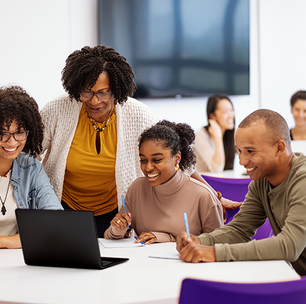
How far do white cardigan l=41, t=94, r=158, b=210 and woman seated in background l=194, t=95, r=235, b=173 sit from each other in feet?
5.58

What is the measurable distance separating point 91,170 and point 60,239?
78 centimetres

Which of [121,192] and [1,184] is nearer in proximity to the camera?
[1,184]

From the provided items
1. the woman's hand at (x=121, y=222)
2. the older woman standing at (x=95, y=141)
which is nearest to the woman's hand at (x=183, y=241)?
the woman's hand at (x=121, y=222)

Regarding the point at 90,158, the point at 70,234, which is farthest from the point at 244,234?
the point at 90,158

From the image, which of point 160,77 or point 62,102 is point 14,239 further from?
point 160,77

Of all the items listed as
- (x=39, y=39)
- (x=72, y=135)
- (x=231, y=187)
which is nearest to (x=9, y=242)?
(x=72, y=135)

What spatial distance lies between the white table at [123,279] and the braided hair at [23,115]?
0.61 meters

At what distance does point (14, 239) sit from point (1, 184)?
0.84ft

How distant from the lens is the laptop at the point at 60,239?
1.28 metres

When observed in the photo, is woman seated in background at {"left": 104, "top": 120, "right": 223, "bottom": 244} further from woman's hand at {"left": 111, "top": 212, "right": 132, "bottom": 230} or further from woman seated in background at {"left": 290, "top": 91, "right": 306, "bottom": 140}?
woman seated in background at {"left": 290, "top": 91, "right": 306, "bottom": 140}

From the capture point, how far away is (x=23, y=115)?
5.88ft

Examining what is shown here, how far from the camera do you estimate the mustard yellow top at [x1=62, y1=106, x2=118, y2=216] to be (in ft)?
6.84

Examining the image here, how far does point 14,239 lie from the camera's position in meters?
1.61

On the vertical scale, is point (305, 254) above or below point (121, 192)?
below
